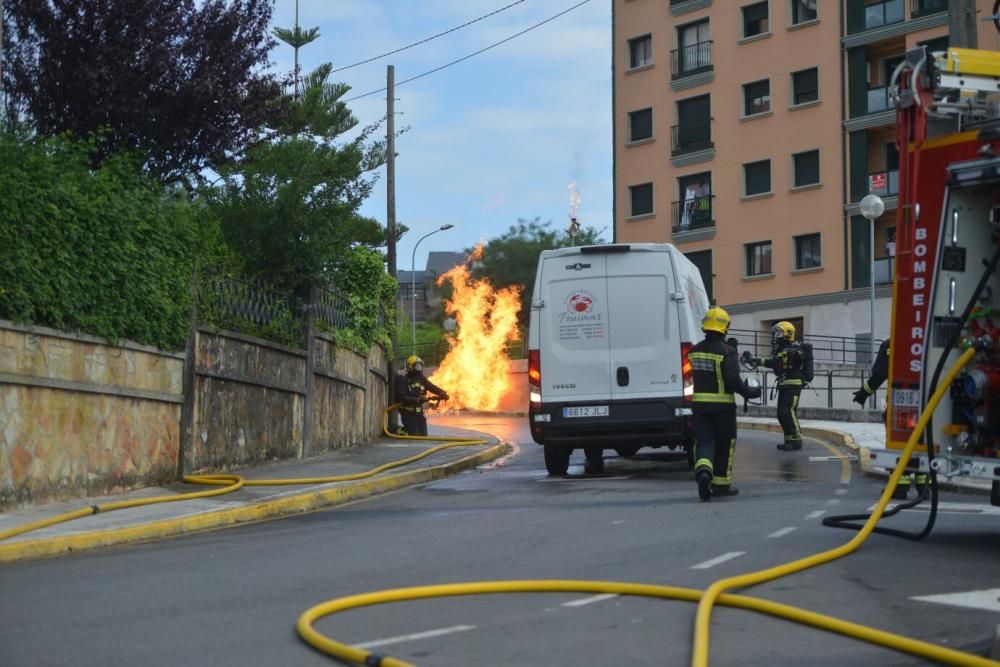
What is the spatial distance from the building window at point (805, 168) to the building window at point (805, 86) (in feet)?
5.79

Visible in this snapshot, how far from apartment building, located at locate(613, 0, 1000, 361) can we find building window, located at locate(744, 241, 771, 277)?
5cm

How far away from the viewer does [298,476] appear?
16.7 m

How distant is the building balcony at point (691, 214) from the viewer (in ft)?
165

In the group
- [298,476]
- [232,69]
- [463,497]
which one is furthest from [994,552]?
[232,69]

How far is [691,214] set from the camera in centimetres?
5081

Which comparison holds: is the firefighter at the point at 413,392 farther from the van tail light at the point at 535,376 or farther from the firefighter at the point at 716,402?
the firefighter at the point at 716,402

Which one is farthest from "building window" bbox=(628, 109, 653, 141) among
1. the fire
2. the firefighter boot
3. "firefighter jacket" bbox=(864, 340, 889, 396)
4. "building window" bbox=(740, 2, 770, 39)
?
the firefighter boot

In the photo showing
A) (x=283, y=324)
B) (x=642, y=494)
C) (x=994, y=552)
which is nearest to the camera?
(x=994, y=552)

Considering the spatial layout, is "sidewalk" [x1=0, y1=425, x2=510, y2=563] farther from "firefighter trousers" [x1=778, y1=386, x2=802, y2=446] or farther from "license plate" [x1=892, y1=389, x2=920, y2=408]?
"license plate" [x1=892, y1=389, x2=920, y2=408]

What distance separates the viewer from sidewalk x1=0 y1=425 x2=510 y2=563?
11242 millimetres

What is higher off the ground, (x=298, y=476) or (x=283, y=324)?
(x=283, y=324)

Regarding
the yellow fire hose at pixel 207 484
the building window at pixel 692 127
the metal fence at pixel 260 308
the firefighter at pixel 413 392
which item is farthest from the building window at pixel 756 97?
the yellow fire hose at pixel 207 484

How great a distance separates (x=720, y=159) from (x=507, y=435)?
78.1ft

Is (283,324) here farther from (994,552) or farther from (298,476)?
(994,552)
